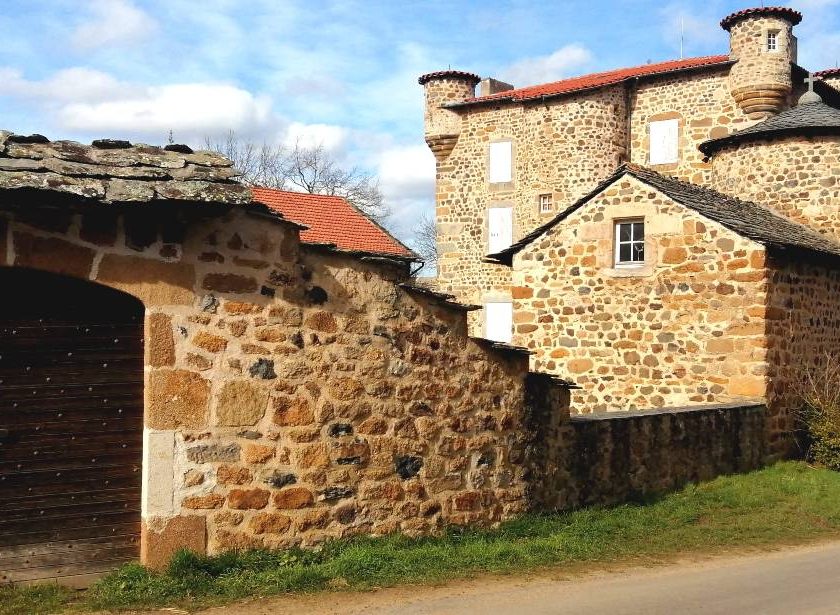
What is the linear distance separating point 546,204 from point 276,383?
2327 centimetres

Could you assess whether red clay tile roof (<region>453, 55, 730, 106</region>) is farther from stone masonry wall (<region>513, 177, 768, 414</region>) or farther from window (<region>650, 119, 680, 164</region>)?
stone masonry wall (<region>513, 177, 768, 414</region>)

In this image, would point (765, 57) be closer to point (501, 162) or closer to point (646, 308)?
point (501, 162)

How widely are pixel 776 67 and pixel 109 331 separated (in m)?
22.1

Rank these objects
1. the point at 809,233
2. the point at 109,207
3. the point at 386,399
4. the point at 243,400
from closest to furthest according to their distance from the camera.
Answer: the point at 109,207 → the point at 243,400 → the point at 386,399 → the point at 809,233

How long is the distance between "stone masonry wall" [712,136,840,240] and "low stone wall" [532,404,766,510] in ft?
19.0

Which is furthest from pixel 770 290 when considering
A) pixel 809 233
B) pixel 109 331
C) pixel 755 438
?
pixel 109 331

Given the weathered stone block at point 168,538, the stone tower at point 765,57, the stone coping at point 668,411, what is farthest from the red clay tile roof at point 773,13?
the weathered stone block at point 168,538

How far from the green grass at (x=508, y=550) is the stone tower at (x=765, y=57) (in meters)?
15.8

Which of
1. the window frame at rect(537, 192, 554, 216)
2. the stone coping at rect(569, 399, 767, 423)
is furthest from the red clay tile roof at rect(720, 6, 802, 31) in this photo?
the stone coping at rect(569, 399, 767, 423)

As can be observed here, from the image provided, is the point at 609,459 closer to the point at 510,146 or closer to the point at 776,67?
the point at 776,67

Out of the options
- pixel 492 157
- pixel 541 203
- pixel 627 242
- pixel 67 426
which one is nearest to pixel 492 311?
pixel 541 203

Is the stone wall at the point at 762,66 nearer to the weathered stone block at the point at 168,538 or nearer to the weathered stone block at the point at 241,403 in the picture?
the weathered stone block at the point at 241,403

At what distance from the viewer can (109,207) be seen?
613 centimetres

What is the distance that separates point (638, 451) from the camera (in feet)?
32.9
